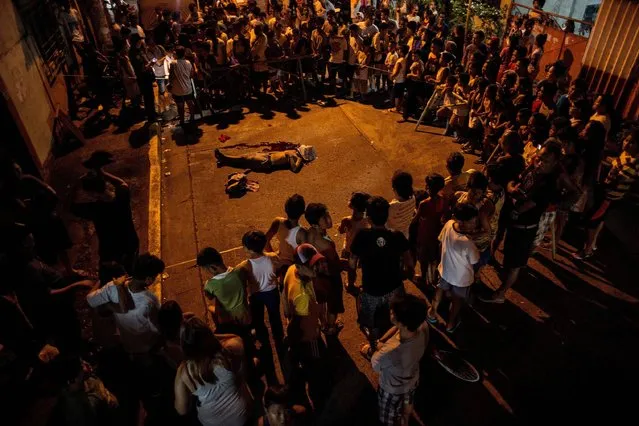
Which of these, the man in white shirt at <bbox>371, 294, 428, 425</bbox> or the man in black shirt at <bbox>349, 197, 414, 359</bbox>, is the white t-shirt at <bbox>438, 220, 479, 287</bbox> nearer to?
the man in black shirt at <bbox>349, 197, 414, 359</bbox>

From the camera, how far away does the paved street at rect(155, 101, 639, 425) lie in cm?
430

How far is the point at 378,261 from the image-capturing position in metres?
4.08

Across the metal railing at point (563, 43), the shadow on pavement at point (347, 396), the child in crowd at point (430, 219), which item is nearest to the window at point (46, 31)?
the child in crowd at point (430, 219)

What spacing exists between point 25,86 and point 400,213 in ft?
28.0

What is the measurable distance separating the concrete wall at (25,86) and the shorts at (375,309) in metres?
7.53

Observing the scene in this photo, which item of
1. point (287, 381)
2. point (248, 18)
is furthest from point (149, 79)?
point (287, 381)

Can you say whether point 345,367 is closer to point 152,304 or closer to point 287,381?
point 287,381

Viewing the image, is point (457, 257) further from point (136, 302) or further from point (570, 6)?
point (570, 6)

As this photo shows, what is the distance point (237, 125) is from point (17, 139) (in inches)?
186

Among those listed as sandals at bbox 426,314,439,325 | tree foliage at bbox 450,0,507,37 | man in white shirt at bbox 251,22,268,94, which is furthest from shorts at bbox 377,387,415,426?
tree foliage at bbox 450,0,507,37

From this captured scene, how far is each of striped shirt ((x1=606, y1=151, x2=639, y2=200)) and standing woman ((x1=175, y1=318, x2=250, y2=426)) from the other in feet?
17.5

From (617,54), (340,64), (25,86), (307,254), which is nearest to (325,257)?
(307,254)

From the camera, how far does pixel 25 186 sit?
5.34m

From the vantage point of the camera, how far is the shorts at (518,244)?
4.85m
